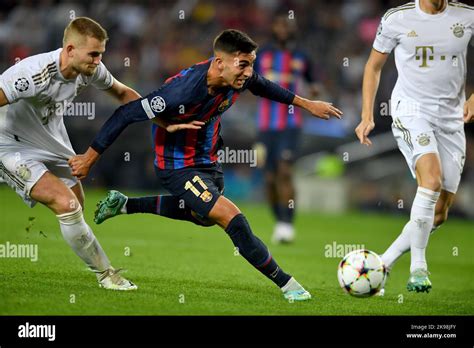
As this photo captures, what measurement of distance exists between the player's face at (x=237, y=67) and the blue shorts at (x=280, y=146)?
5303mm

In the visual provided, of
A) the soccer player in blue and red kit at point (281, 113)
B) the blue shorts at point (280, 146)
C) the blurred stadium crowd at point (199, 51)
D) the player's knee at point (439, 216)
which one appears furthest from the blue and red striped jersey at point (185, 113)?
the blurred stadium crowd at point (199, 51)

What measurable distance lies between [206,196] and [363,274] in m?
1.27

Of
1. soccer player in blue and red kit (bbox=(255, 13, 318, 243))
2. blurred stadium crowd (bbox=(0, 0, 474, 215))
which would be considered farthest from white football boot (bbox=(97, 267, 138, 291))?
blurred stadium crowd (bbox=(0, 0, 474, 215))

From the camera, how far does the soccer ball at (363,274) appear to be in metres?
6.34

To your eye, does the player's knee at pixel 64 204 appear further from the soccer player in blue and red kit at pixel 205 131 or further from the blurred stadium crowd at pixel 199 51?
the blurred stadium crowd at pixel 199 51

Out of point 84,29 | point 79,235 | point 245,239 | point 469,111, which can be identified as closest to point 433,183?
point 469,111

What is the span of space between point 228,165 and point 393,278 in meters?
8.76

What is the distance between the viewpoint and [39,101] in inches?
252

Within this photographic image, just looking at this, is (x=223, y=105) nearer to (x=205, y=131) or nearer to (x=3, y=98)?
(x=205, y=131)

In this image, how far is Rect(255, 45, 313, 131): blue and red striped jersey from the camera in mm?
11500

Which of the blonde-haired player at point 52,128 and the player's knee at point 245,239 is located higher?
the blonde-haired player at point 52,128

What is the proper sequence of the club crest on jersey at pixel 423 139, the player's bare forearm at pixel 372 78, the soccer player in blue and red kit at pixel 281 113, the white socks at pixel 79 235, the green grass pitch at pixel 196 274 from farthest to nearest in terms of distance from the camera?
the soccer player in blue and red kit at pixel 281 113, the player's bare forearm at pixel 372 78, the club crest on jersey at pixel 423 139, the white socks at pixel 79 235, the green grass pitch at pixel 196 274
